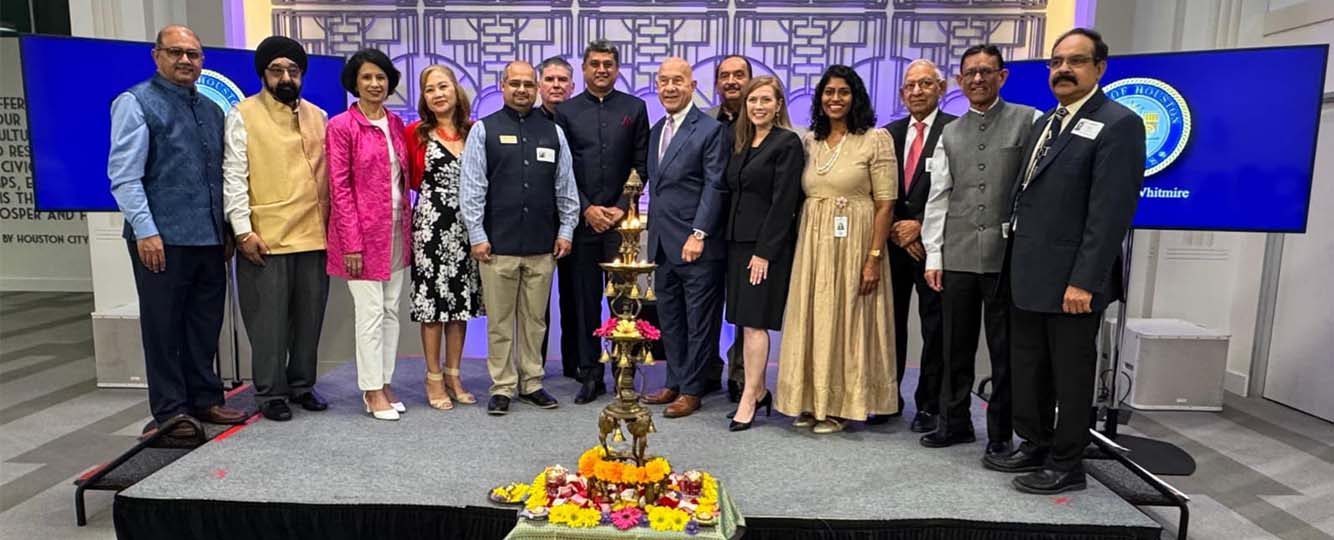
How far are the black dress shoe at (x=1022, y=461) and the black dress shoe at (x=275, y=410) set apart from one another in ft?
8.80

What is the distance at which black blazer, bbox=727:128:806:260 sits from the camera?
296cm

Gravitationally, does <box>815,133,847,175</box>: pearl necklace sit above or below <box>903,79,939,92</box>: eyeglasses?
below

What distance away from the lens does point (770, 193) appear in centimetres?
300

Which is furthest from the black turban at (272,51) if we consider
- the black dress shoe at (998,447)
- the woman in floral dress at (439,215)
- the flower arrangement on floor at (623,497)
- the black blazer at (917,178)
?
the black dress shoe at (998,447)

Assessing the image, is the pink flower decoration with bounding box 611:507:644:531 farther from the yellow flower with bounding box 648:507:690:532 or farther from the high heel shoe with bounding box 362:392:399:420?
the high heel shoe with bounding box 362:392:399:420

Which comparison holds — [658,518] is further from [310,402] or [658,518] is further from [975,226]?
[310,402]

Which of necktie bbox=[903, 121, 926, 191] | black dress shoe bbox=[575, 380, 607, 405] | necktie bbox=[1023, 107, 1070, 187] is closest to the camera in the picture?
necktie bbox=[1023, 107, 1070, 187]

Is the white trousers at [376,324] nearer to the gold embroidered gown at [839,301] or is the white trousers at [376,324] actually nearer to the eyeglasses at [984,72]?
the gold embroidered gown at [839,301]

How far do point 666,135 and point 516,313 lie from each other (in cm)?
98

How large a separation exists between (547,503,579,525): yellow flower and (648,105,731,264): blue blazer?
1.33 meters

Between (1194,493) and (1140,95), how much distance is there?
65.7 inches

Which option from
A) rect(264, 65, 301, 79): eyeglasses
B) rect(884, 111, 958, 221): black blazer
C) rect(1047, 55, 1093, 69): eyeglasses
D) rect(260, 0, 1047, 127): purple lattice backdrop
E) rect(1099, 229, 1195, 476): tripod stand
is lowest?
rect(1099, 229, 1195, 476): tripod stand

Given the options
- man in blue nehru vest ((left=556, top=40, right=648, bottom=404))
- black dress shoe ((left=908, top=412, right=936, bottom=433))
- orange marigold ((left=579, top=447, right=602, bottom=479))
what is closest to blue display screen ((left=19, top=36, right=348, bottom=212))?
man in blue nehru vest ((left=556, top=40, right=648, bottom=404))

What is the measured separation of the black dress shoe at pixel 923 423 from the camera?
316 centimetres
